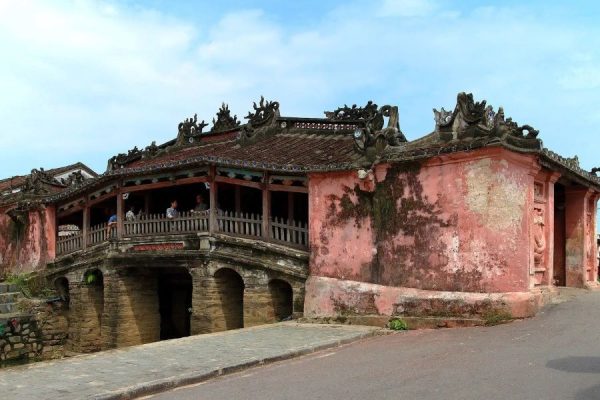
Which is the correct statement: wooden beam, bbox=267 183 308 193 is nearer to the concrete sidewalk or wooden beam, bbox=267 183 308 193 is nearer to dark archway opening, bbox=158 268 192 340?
the concrete sidewalk

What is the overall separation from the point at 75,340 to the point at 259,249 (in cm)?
805

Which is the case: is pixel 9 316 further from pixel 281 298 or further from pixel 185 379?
pixel 185 379

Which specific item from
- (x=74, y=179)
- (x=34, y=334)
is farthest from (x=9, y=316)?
(x=74, y=179)

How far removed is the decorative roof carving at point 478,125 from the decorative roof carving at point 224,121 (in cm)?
1011

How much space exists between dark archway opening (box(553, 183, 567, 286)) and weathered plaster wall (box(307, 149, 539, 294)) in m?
4.29

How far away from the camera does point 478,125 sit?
10922 millimetres

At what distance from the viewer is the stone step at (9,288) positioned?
60.4 feet

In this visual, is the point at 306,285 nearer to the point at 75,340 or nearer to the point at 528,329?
the point at 528,329

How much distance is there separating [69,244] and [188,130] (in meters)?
5.79

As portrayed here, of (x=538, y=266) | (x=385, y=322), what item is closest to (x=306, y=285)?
(x=385, y=322)

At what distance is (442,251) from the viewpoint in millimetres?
11180

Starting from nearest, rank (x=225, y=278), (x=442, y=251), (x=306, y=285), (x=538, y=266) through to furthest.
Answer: (x=442, y=251)
(x=538, y=266)
(x=306, y=285)
(x=225, y=278)

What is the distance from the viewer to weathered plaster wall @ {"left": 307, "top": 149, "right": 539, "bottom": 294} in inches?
419

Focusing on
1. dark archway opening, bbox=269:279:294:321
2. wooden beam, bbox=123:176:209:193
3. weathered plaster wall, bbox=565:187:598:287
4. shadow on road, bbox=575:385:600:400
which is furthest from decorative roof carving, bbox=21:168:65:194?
shadow on road, bbox=575:385:600:400
